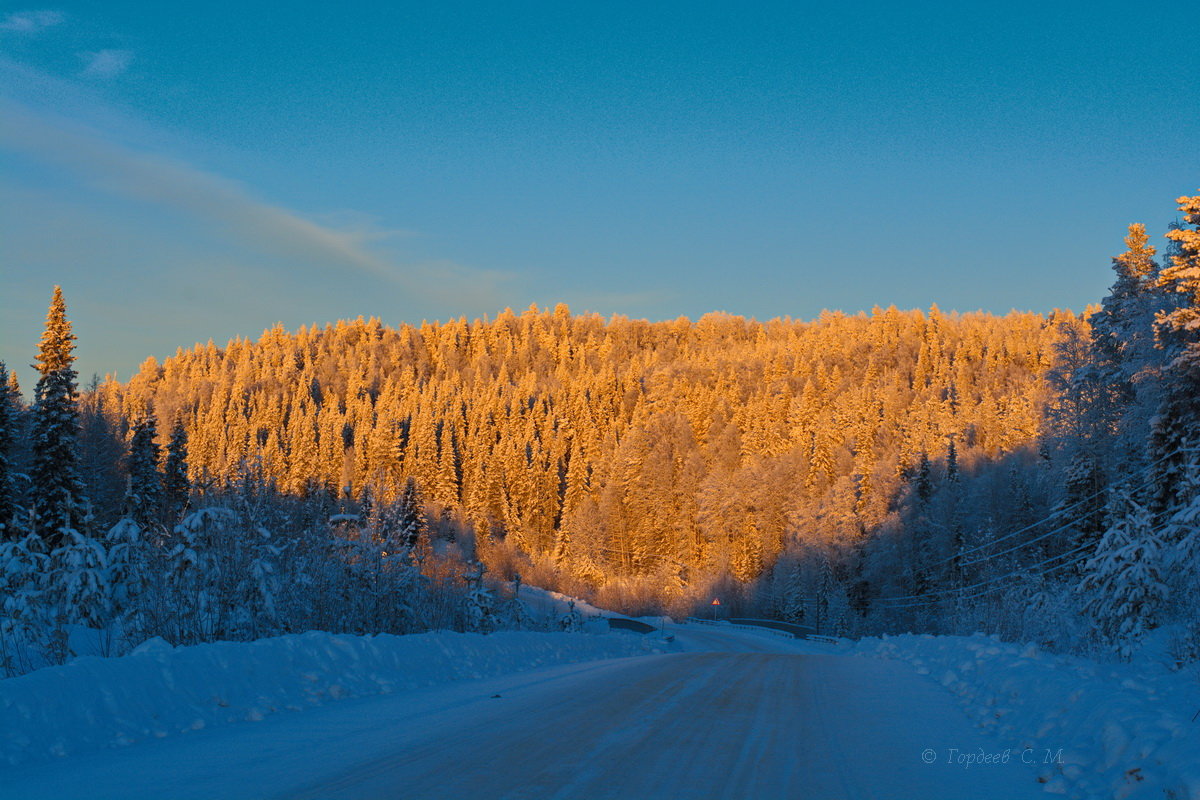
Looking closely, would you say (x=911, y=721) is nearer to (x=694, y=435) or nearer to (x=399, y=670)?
(x=399, y=670)

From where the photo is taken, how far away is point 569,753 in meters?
6.05

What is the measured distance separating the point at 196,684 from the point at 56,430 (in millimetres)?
31427

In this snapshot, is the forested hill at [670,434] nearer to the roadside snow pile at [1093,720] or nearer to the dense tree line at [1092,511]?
the dense tree line at [1092,511]

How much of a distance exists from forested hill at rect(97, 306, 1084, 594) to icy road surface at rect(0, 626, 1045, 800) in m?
44.6

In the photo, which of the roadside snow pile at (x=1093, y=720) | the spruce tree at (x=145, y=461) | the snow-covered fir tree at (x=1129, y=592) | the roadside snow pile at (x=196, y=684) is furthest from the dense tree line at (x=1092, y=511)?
the spruce tree at (x=145, y=461)

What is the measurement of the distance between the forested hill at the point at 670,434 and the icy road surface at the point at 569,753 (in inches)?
1755

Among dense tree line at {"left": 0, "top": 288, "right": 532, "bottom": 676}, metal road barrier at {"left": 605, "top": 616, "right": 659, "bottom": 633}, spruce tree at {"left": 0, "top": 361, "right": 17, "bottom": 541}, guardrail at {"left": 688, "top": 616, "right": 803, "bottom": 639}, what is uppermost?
spruce tree at {"left": 0, "top": 361, "right": 17, "bottom": 541}

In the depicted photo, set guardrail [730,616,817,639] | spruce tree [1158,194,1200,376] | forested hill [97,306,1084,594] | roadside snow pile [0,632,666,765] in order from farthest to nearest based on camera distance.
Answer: forested hill [97,306,1084,594], guardrail [730,616,817,639], spruce tree [1158,194,1200,376], roadside snow pile [0,632,666,765]

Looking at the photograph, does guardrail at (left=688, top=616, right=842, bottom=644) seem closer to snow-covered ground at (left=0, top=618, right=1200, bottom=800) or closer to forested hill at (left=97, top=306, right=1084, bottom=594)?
forested hill at (left=97, top=306, right=1084, bottom=594)

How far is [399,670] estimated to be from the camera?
1010 cm

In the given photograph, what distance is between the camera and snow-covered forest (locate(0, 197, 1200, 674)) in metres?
12.0

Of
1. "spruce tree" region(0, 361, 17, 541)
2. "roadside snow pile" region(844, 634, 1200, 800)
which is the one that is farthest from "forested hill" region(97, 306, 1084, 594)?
"roadside snow pile" region(844, 634, 1200, 800)

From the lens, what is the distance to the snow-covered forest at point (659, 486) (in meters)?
12.0

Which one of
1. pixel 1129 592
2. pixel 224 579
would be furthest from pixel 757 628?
pixel 224 579
